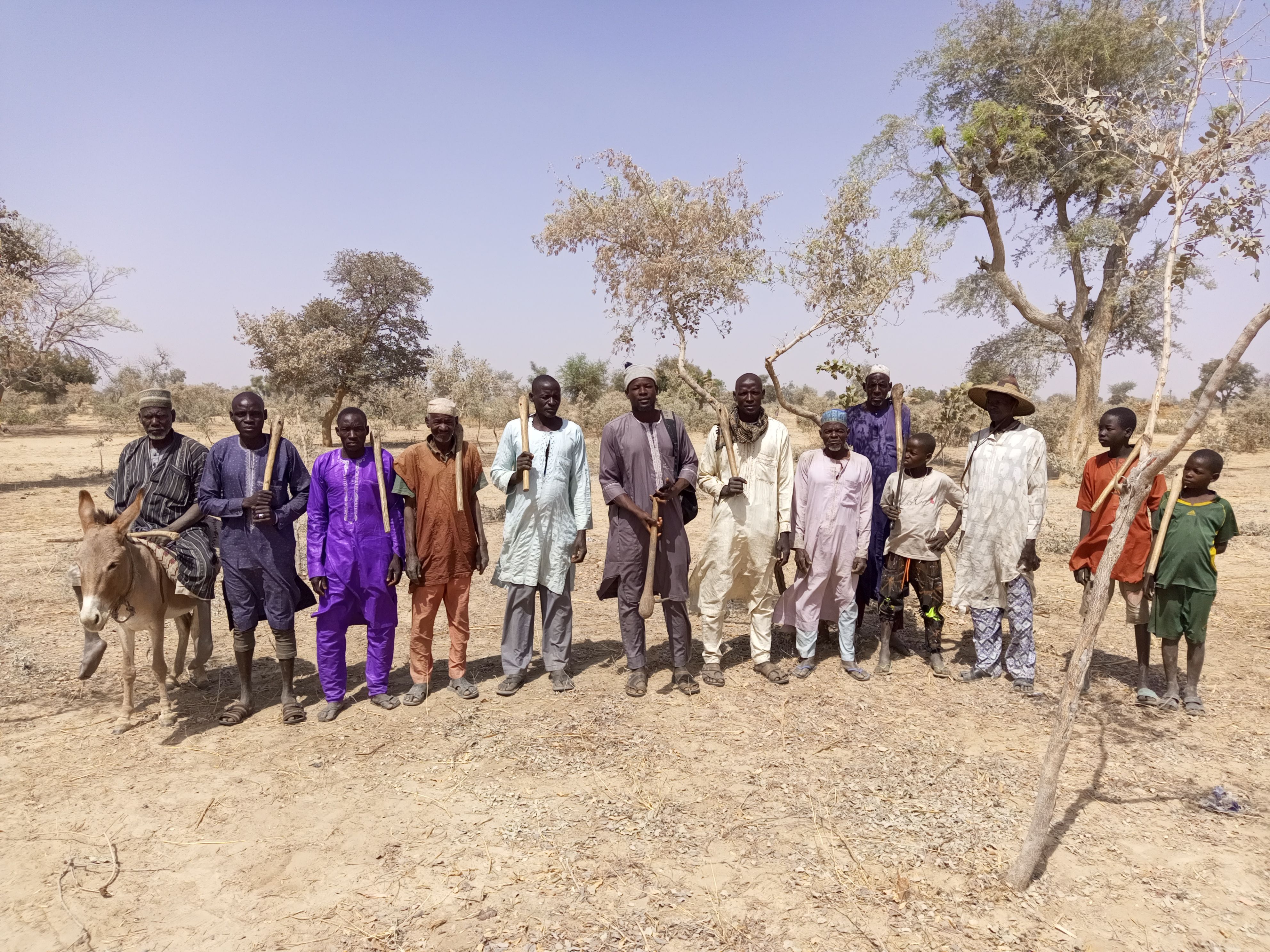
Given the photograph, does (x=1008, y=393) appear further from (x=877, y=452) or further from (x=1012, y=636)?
(x=1012, y=636)

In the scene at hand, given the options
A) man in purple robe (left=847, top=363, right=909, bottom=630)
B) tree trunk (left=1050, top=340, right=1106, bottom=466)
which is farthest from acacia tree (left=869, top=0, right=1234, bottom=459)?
man in purple robe (left=847, top=363, right=909, bottom=630)

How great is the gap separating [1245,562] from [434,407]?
882 centimetres

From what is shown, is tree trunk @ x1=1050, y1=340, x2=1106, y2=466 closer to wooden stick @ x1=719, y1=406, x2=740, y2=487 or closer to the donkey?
wooden stick @ x1=719, y1=406, x2=740, y2=487

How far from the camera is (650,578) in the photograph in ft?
15.1

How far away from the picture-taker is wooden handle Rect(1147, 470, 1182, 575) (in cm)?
423

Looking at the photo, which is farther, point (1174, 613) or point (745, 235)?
point (745, 235)

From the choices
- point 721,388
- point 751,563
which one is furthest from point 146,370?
point 751,563

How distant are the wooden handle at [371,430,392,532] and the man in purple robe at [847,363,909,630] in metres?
3.31

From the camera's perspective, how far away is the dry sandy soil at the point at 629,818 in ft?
8.80

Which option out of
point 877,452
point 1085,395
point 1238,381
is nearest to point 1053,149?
point 1085,395

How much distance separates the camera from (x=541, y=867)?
3014 millimetres

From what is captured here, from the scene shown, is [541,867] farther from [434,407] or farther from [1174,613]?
[1174,613]

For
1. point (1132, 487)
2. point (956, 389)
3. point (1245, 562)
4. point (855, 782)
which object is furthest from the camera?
point (956, 389)

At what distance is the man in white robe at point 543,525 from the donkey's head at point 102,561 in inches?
81.2
